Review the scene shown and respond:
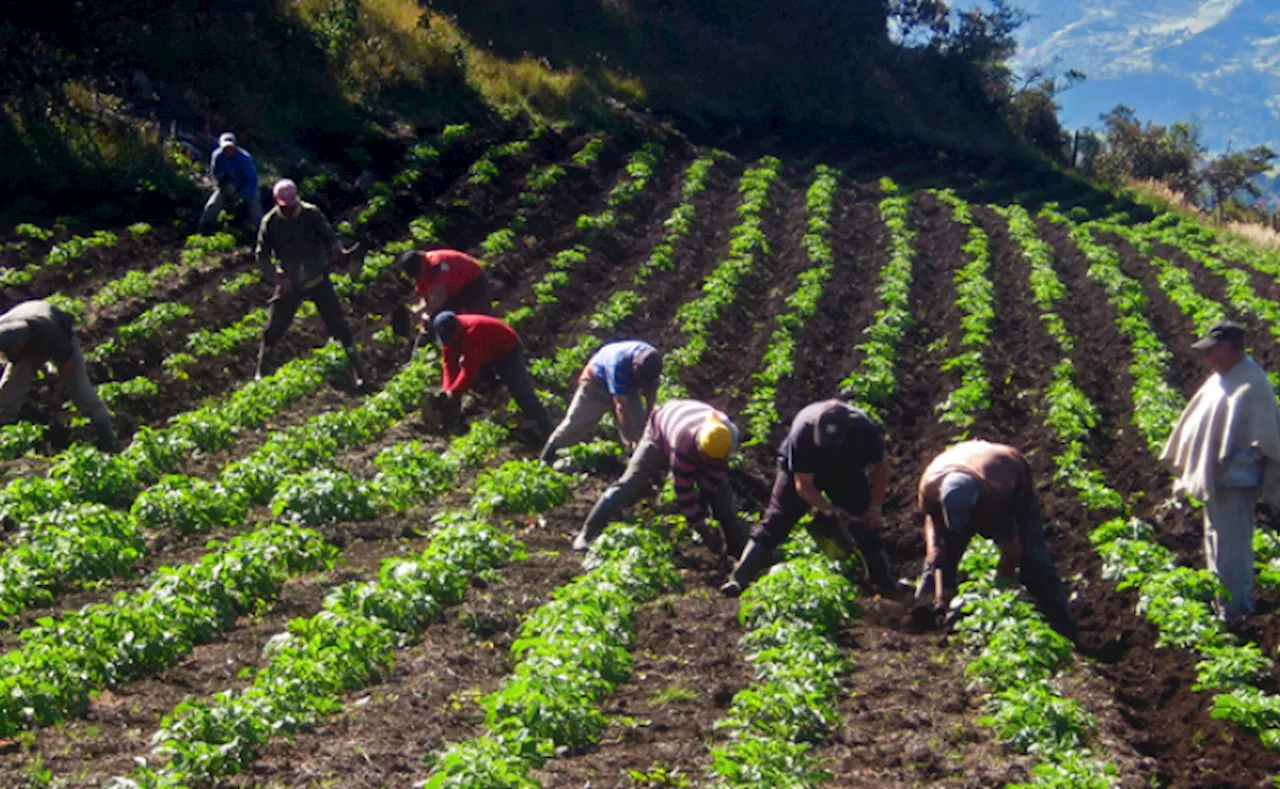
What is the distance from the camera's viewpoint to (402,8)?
3080cm

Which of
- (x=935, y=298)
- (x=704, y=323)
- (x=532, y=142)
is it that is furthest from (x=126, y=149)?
(x=935, y=298)

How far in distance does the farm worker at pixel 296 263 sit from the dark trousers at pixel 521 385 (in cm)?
235

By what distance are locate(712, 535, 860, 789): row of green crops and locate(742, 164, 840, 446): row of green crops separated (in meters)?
3.80

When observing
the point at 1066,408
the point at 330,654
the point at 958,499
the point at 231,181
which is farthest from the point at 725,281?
the point at 330,654

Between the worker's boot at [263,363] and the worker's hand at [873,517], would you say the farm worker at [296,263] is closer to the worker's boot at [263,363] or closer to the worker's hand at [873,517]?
the worker's boot at [263,363]

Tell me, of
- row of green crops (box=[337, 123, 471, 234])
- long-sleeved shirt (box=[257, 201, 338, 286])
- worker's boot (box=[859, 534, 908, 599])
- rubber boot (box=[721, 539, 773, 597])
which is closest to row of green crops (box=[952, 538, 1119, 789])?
worker's boot (box=[859, 534, 908, 599])

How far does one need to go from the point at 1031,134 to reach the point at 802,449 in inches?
1440

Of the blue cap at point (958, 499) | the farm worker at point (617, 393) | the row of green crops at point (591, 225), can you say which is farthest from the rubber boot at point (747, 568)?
the row of green crops at point (591, 225)

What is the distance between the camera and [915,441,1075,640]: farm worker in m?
8.48

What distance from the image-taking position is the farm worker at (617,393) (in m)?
10.7

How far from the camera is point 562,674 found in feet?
23.7

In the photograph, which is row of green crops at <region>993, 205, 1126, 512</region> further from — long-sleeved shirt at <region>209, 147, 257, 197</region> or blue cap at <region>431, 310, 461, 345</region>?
long-sleeved shirt at <region>209, 147, 257, 197</region>

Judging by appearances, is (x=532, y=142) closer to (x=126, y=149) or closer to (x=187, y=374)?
(x=126, y=149)

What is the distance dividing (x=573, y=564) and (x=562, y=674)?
2.71m
